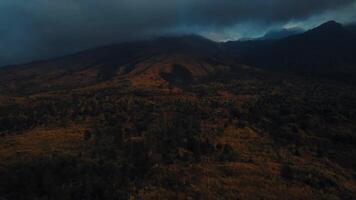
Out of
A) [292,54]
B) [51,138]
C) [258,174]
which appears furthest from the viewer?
[292,54]

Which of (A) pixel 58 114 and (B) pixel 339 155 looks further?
(A) pixel 58 114

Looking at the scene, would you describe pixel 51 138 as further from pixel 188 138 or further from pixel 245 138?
pixel 245 138

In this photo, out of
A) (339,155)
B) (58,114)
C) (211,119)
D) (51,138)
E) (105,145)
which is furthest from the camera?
(58,114)

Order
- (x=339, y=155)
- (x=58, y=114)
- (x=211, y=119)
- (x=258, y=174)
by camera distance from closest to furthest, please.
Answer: (x=258, y=174) < (x=339, y=155) < (x=211, y=119) < (x=58, y=114)

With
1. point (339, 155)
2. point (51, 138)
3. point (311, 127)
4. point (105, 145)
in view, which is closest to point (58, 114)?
point (51, 138)

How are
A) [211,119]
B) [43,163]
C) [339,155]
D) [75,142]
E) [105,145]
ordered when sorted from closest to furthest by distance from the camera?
[43,163]
[339,155]
[105,145]
[75,142]
[211,119]

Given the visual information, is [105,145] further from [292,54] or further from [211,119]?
[292,54]

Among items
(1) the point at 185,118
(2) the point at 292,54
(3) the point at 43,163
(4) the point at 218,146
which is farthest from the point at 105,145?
(2) the point at 292,54

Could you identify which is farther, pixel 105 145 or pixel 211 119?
pixel 211 119
